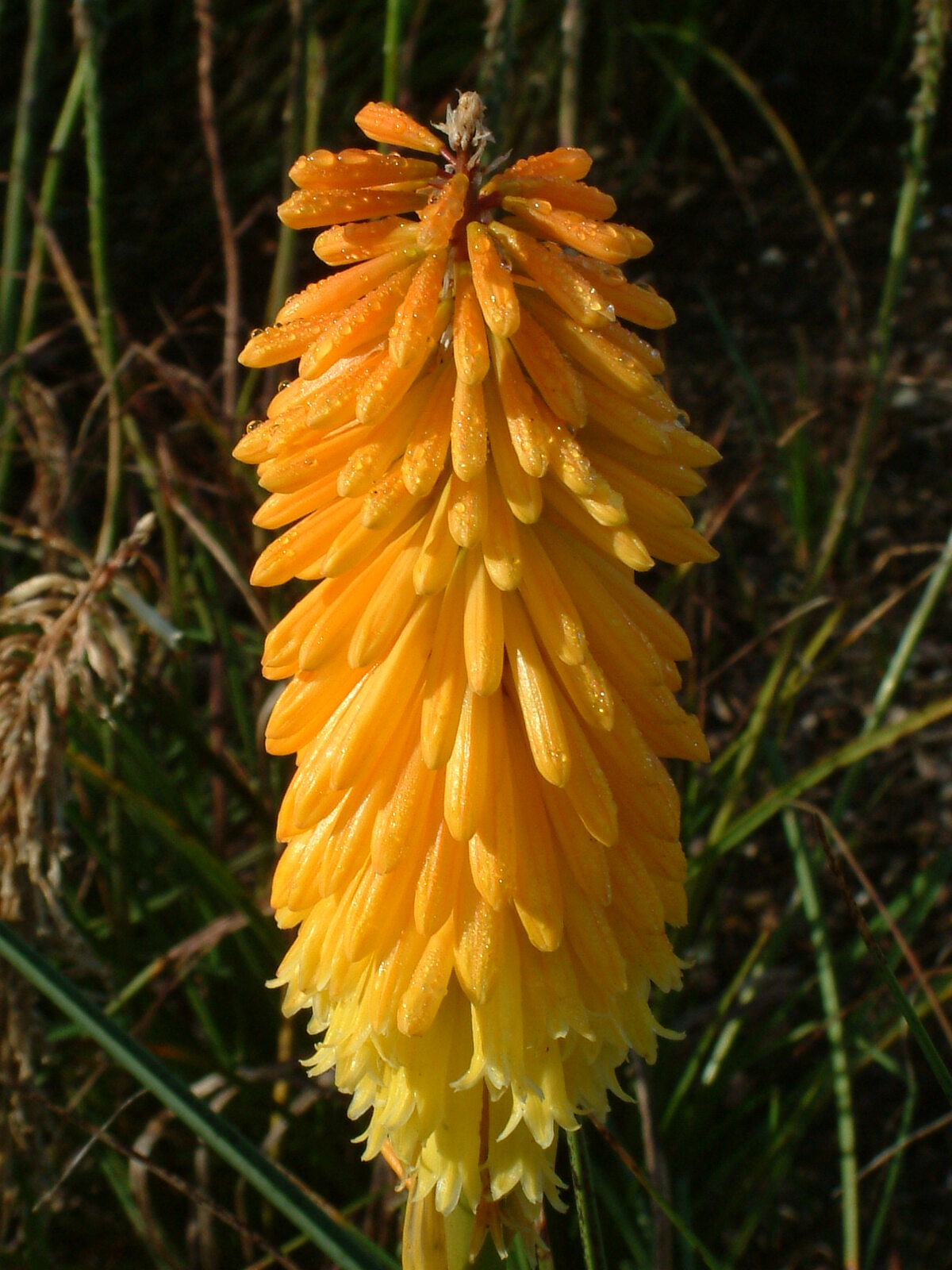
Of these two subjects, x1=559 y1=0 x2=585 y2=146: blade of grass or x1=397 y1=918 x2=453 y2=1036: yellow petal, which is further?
x1=559 y1=0 x2=585 y2=146: blade of grass

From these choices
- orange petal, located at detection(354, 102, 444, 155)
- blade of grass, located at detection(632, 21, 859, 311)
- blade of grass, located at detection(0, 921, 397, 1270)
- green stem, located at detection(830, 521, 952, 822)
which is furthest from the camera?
blade of grass, located at detection(632, 21, 859, 311)

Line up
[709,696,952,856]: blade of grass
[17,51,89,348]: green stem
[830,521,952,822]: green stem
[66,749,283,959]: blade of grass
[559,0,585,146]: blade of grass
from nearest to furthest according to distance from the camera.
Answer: [709,696,952,856]: blade of grass, [66,749,283,959]: blade of grass, [830,521,952,822]: green stem, [559,0,585,146]: blade of grass, [17,51,89,348]: green stem

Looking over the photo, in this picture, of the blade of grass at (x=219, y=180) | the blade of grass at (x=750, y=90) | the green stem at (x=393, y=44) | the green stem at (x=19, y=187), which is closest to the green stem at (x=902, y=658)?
the blade of grass at (x=750, y=90)

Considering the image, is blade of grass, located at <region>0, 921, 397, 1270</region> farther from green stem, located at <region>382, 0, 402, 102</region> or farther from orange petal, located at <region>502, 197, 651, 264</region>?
green stem, located at <region>382, 0, 402, 102</region>

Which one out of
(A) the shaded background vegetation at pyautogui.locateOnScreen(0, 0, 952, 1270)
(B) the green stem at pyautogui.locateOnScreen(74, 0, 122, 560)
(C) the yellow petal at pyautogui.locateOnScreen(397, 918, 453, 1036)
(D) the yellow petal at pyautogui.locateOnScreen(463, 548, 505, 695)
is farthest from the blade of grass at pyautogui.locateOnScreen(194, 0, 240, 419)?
(C) the yellow petal at pyautogui.locateOnScreen(397, 918, 453, 1036)

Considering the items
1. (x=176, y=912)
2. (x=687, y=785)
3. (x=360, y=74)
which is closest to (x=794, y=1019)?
(x=687, y=785)

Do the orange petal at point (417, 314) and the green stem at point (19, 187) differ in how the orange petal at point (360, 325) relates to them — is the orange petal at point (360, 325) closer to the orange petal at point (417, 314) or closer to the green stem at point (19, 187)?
→ the orange petal at point (417, 314)
